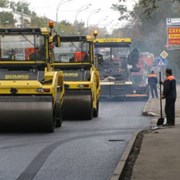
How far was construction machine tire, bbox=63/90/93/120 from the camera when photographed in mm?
20377

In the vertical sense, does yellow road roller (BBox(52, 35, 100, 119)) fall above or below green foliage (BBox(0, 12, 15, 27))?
below

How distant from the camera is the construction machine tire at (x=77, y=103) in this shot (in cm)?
2038

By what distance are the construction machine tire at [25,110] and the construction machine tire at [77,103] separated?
469cm

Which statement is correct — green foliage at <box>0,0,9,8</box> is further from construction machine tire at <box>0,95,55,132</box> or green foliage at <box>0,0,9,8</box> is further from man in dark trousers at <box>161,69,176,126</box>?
construction machine tire at <box>0,95,55,132</box>

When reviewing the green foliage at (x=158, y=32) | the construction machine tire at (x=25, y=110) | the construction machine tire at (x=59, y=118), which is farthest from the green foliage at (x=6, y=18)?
the construction machine tire at (x=25, y=110)

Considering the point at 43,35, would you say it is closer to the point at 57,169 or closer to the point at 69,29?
the point at 57,169

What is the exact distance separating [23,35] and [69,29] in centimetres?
6704

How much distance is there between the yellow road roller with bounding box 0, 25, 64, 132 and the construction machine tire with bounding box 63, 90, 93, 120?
2.29 m

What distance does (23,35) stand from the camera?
17.5 metres

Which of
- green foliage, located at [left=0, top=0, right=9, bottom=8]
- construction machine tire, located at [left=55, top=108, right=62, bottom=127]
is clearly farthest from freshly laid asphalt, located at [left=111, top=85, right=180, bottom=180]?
green foliage, located at [left=0, top=0, right=9, bottom=8]

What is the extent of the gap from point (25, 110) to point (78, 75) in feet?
20.3

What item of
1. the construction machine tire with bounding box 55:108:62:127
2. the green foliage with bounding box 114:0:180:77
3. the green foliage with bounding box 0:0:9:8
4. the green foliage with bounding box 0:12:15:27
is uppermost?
→ the green foliage with bounding box 0:0:9:8

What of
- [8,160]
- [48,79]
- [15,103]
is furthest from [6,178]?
[48,79]

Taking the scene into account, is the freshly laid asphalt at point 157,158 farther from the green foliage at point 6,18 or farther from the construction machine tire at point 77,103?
the green foliage at point 6,18
